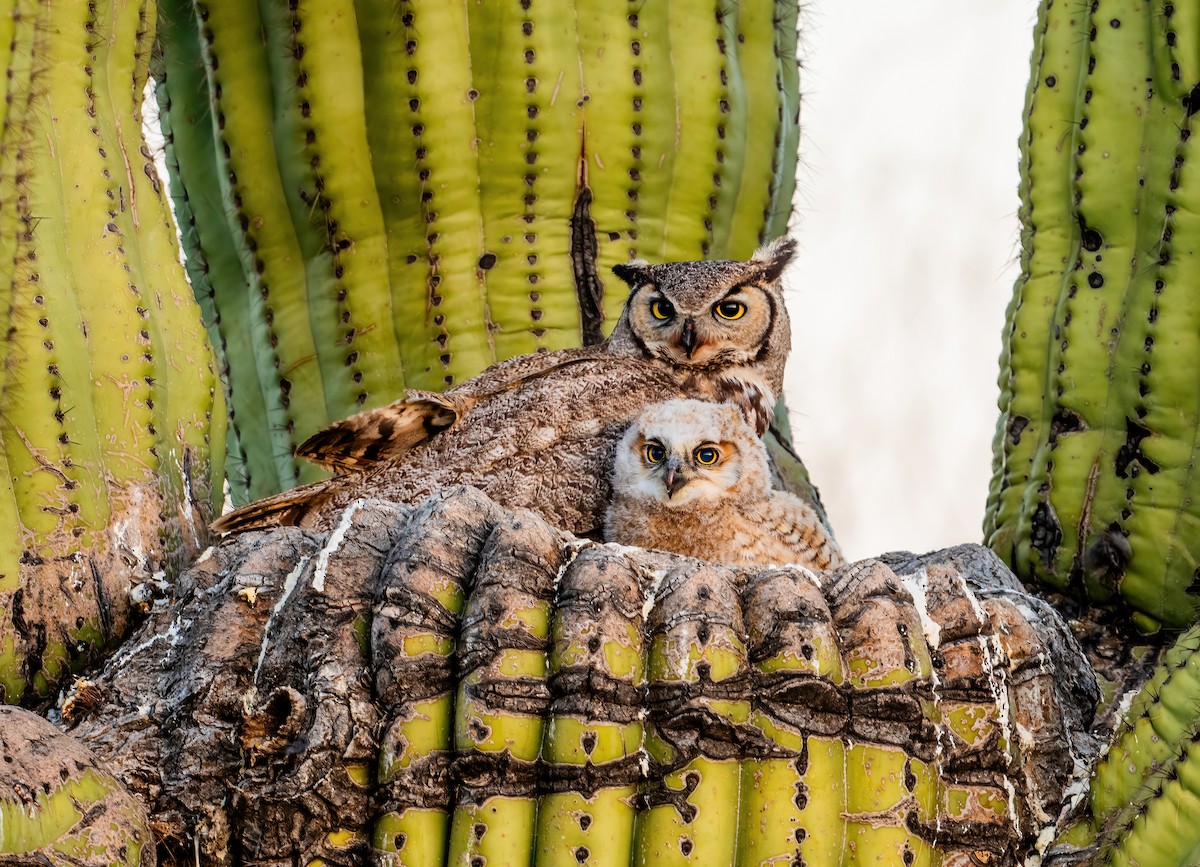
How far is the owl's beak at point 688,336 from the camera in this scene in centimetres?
368

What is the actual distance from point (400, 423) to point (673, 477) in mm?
625

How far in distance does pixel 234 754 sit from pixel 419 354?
177 cm

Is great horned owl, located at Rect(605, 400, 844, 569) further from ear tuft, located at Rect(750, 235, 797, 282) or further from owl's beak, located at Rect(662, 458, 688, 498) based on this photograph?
ear tuft, located at Rect(750, 235, 797, 282)

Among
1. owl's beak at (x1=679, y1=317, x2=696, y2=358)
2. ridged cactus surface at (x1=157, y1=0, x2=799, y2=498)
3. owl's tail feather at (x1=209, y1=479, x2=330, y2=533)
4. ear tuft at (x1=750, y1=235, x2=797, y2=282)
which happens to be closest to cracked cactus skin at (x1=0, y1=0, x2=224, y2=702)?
owl's tail feather at (x1=209, y1=479, x2=330, y2=533)

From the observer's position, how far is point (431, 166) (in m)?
3.50

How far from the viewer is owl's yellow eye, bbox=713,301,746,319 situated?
3.72 metres

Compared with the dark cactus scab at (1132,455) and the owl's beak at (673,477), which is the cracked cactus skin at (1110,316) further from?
the owl's beak at (673,477)

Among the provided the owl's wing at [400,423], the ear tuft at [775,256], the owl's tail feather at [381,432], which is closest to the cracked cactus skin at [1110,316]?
the ear tuft at [775,256]

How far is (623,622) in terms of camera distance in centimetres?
190

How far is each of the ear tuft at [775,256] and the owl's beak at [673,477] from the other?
94cm

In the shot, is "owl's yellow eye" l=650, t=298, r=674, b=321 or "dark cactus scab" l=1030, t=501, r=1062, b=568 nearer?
"dark cactus scab" l=1030, t=501, r=1062, b=568

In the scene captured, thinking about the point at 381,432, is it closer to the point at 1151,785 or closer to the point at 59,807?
the point at 59,807

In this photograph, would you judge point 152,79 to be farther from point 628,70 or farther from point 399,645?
point 399,645

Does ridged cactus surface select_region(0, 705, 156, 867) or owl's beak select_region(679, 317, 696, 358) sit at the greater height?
owl's beak select_region(679, 317, 696, 358)
